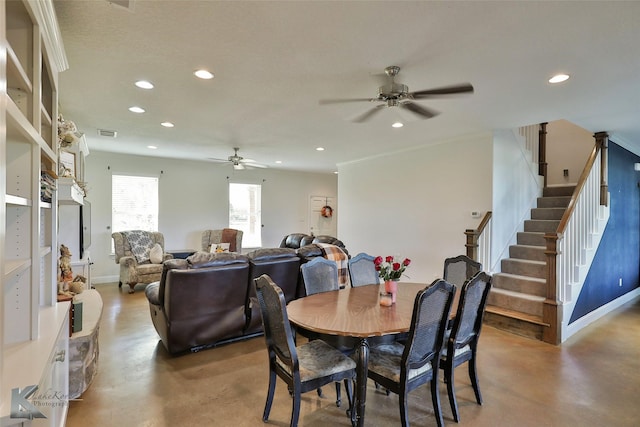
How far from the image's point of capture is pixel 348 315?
221 centimetres

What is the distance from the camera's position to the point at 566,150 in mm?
6109

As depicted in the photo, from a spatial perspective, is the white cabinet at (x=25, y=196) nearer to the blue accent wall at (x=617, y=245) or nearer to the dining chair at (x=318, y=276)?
the dining chair at (x=318, y=276)

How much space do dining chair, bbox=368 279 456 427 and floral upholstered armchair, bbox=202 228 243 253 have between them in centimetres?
555

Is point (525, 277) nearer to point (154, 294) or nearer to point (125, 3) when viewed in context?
point (154, 294)

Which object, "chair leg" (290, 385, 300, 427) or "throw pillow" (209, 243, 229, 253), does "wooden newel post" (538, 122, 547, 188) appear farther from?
"throw pillow" (209, 243, 229, 253)

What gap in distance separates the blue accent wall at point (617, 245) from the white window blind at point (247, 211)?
262 inches

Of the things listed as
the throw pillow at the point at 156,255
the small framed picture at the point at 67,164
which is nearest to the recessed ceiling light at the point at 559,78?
the small framed picture at the point at 67,164

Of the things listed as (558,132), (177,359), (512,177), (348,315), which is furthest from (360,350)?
(558,132)

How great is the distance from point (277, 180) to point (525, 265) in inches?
240

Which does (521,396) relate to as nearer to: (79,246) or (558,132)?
(79,246)

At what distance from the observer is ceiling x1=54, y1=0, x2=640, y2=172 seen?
6.31 ft

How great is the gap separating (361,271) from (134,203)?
5672mm

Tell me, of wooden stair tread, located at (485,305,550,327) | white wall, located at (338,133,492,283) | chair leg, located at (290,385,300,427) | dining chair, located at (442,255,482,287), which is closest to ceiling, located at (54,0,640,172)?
white wall, located at (338,133,492,283)

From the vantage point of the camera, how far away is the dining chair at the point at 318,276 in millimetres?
2898
